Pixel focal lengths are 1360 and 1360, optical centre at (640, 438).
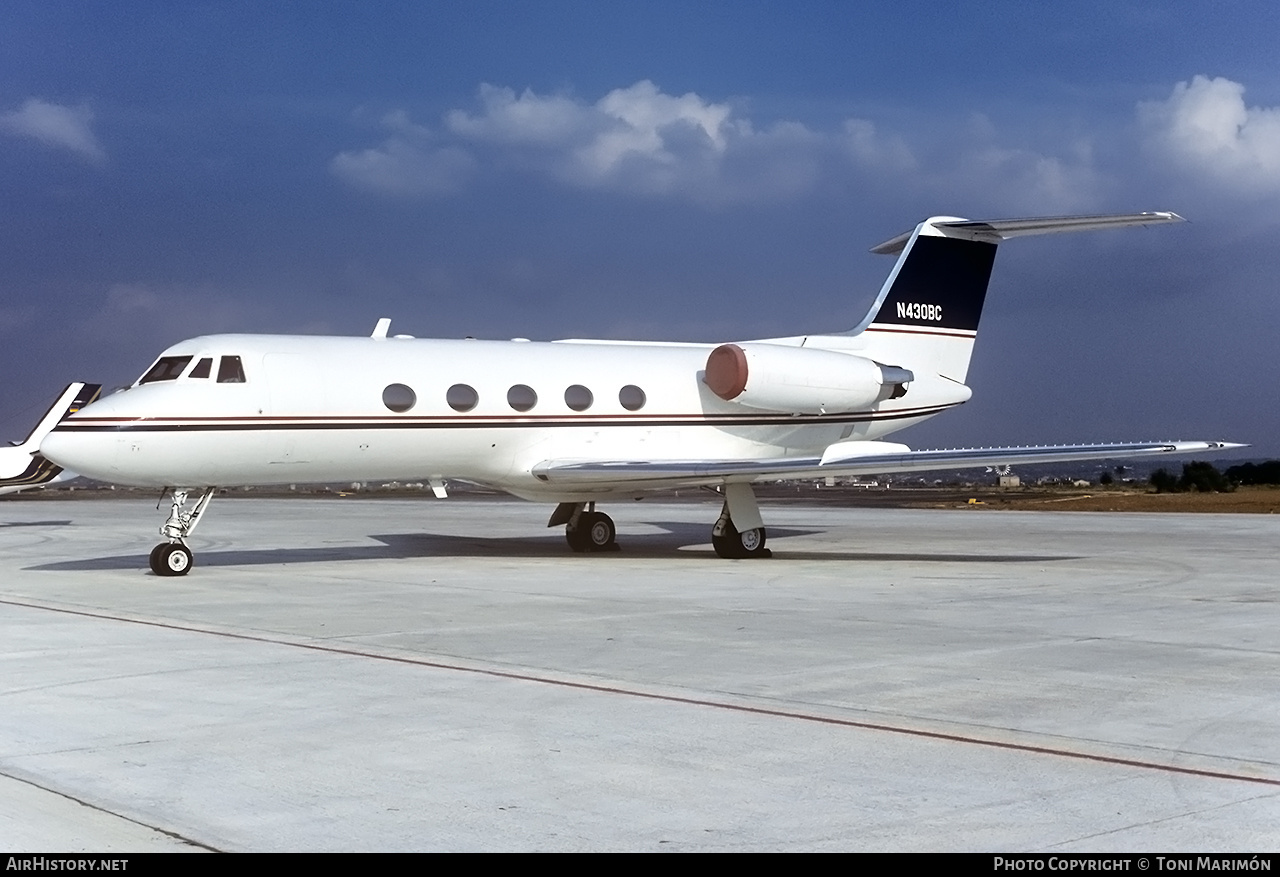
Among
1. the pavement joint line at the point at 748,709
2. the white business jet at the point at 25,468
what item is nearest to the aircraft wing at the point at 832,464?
the pavement joint line at the point at 748,709

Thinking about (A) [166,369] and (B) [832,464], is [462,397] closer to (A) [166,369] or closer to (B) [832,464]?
(A) [166,369]

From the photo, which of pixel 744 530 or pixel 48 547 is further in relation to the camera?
pixel 48 547

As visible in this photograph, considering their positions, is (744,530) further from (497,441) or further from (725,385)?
(497,441)

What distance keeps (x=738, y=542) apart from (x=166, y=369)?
813 cm

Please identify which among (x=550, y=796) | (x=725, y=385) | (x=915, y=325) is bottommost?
(x=550, y=796)

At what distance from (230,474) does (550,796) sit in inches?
493

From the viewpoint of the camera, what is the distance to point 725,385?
2064 cm

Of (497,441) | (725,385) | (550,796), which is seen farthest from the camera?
(725,385)

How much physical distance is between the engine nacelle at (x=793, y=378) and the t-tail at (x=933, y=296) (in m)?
1.28

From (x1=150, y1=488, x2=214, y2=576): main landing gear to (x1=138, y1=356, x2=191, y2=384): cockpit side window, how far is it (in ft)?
4.74

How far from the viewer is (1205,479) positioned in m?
53.6

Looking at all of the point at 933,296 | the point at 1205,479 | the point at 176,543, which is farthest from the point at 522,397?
the point at 1205,479

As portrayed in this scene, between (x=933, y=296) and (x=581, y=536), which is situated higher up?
(x=933, y=296)
